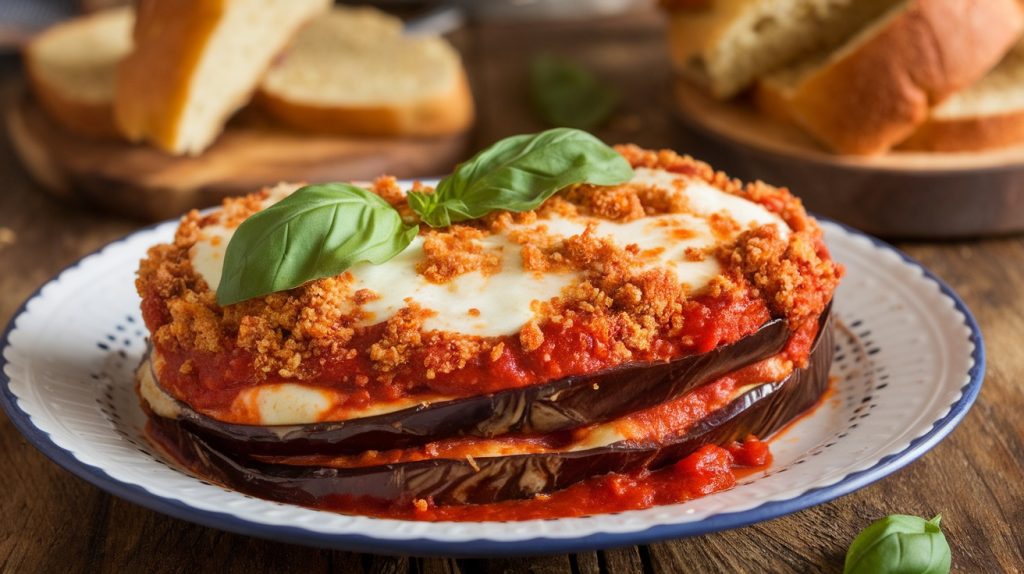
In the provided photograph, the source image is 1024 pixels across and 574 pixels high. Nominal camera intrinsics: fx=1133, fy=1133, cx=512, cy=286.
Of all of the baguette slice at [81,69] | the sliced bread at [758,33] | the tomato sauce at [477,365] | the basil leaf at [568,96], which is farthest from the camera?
the basil leaf at [568,96]

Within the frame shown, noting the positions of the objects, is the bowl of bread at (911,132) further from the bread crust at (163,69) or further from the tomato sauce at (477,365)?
the bread crust at (163,69)

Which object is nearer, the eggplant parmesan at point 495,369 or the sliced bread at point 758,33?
the eggplant parmesan at point 495,369

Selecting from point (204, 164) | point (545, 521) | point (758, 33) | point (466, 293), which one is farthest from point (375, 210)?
point (758, 33)

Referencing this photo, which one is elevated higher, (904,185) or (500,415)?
(500,415)

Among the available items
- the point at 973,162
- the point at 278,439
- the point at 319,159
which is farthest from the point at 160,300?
→ the point at 973,162

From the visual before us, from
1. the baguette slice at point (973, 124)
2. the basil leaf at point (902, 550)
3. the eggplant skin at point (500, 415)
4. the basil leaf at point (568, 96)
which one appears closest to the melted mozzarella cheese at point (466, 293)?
the eggplant skin at point (500, 415)

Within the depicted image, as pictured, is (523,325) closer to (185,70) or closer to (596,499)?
(596,499)

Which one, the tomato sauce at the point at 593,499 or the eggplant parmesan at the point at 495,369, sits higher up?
the eggplant parmesan at the point at 495,369
